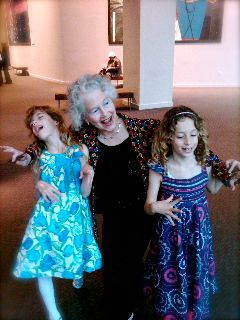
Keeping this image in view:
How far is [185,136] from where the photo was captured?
1068mm

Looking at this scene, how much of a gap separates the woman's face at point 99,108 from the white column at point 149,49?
12.8 feet

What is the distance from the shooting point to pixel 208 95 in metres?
6.33

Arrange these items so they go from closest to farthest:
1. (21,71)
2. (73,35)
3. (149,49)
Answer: (149,49) → (73,35) → (21,71)

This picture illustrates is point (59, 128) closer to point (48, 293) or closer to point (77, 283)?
point (48, 293)

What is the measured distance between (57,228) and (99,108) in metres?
0.44

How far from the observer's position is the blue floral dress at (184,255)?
1116mm

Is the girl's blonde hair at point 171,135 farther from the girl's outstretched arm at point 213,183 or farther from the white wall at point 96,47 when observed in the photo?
the white wall at point 96,47

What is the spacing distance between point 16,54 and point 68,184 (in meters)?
8.54

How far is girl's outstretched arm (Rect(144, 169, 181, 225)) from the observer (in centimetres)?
106

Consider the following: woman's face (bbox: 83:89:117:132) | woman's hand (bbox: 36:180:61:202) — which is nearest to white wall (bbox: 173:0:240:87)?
woman's face (bbox: 83:89:117:132)

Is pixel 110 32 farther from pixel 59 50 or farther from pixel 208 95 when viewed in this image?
pixel 208 95

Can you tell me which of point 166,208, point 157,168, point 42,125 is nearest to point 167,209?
point 166,208

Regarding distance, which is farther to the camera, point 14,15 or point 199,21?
point 199,21

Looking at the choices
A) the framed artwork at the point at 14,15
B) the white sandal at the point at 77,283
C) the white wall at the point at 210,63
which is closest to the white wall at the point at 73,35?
the white wall at the point at 210,63
